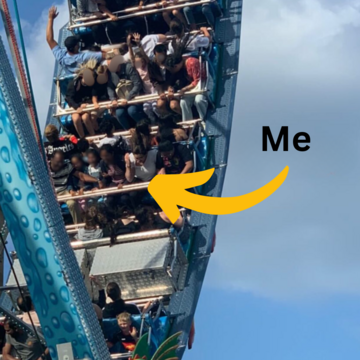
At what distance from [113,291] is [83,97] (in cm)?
494

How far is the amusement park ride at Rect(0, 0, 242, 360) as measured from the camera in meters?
12.0

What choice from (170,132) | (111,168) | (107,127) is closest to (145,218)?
(111,168)

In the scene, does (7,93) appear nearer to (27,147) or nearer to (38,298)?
(27,147)

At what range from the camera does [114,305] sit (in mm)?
14750

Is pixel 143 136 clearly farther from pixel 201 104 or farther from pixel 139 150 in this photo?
pixel 201 104

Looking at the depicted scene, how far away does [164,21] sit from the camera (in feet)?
65.5

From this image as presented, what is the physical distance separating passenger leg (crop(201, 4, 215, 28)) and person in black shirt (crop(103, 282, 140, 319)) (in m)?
6.60

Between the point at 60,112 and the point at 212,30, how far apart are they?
275 centimetres

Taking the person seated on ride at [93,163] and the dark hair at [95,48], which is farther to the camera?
the dark hair at [95,48]

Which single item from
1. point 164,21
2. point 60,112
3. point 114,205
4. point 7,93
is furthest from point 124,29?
point 7,93

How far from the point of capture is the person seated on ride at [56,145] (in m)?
17.3

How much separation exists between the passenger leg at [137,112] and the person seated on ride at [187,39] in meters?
0.94

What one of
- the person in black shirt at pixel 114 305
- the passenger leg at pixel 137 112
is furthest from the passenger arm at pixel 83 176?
the person in black shirt at pixel 114 305

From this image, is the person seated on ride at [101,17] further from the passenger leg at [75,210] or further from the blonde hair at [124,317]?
the blonde hair at [124,317]
